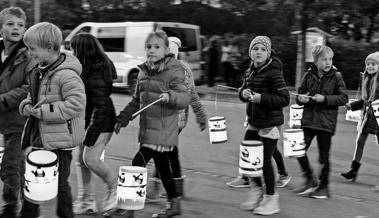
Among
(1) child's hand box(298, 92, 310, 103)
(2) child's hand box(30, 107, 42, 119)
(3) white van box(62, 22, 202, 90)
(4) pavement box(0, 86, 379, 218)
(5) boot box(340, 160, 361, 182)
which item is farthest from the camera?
(3) white van box(62, 22, 202, 90)

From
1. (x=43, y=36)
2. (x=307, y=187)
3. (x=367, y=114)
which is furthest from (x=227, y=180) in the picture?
(x=43, y=36)

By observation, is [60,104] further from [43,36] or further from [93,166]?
[93,166]

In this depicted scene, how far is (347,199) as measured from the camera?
6.89m

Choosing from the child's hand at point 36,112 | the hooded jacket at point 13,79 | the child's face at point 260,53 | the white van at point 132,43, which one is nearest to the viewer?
the child's hand at point 36,112

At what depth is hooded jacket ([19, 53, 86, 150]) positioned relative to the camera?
4691 millimetres

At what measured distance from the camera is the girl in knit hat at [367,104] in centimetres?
759

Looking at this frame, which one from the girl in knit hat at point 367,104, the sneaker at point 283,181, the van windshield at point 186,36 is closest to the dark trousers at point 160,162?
the sneaker at point 283,181

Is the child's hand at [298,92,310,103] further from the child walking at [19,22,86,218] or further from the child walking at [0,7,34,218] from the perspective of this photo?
the child walking at [0,7,34,218]

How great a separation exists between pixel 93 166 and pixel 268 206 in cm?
165

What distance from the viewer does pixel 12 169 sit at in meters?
5.39

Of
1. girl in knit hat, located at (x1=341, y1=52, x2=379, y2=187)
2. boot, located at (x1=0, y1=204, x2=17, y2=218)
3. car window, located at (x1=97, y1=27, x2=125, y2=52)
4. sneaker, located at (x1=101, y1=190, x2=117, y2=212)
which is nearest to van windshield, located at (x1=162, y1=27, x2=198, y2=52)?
car window, located at (x1=97, y1=27, x2=125, y2=52)

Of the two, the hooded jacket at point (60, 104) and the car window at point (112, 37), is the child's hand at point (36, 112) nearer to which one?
the hooded jacket at point (60, 104)

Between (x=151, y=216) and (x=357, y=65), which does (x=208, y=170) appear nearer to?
(x=151, y=216)

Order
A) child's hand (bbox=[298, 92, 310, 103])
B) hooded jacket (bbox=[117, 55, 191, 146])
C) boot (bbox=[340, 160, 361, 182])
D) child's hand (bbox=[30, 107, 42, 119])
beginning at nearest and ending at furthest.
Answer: child's hand (bbox=[30, 107, 42, 119])
hooded jacket (bbox=[117, 55, 191, 146])
child's hand (bbox=[298, 92, 310, 103])
boot (bbox=[340, 160, 361, 182])
